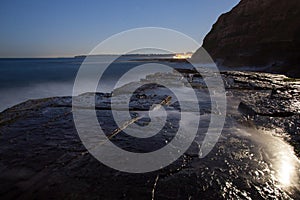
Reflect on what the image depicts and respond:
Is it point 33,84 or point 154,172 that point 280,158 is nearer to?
point 154,172

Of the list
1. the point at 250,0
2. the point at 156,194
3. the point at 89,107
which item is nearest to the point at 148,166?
the point at 156,194

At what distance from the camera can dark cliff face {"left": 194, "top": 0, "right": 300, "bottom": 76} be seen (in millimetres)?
34062

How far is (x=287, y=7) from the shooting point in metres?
45.5

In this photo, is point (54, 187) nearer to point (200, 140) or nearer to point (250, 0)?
point (200, 140)

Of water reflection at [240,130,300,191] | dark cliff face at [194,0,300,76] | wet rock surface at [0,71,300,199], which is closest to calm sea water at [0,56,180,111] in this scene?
wet rock surface at [0,71,300,199]

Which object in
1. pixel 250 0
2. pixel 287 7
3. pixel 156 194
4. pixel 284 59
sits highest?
pixel 250 0

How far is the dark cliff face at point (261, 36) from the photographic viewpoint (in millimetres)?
34062

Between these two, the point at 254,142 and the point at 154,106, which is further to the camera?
the point at 154,106

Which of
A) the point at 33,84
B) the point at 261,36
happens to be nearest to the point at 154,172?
the point at 33,84

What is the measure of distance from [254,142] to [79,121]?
4471mm

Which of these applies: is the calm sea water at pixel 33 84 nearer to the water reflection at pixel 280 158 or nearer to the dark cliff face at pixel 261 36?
the water reflection at pixel 280 158

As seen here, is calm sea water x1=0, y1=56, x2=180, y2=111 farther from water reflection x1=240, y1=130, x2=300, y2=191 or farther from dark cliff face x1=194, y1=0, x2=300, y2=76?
dark cliff face x1=194, y1=0, x2=300, y2=76

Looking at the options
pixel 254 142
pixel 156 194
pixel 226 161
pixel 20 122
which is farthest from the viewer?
pixel 20 122

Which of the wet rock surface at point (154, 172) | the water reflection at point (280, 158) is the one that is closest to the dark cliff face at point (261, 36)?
the water reflection at point (280, 158)
